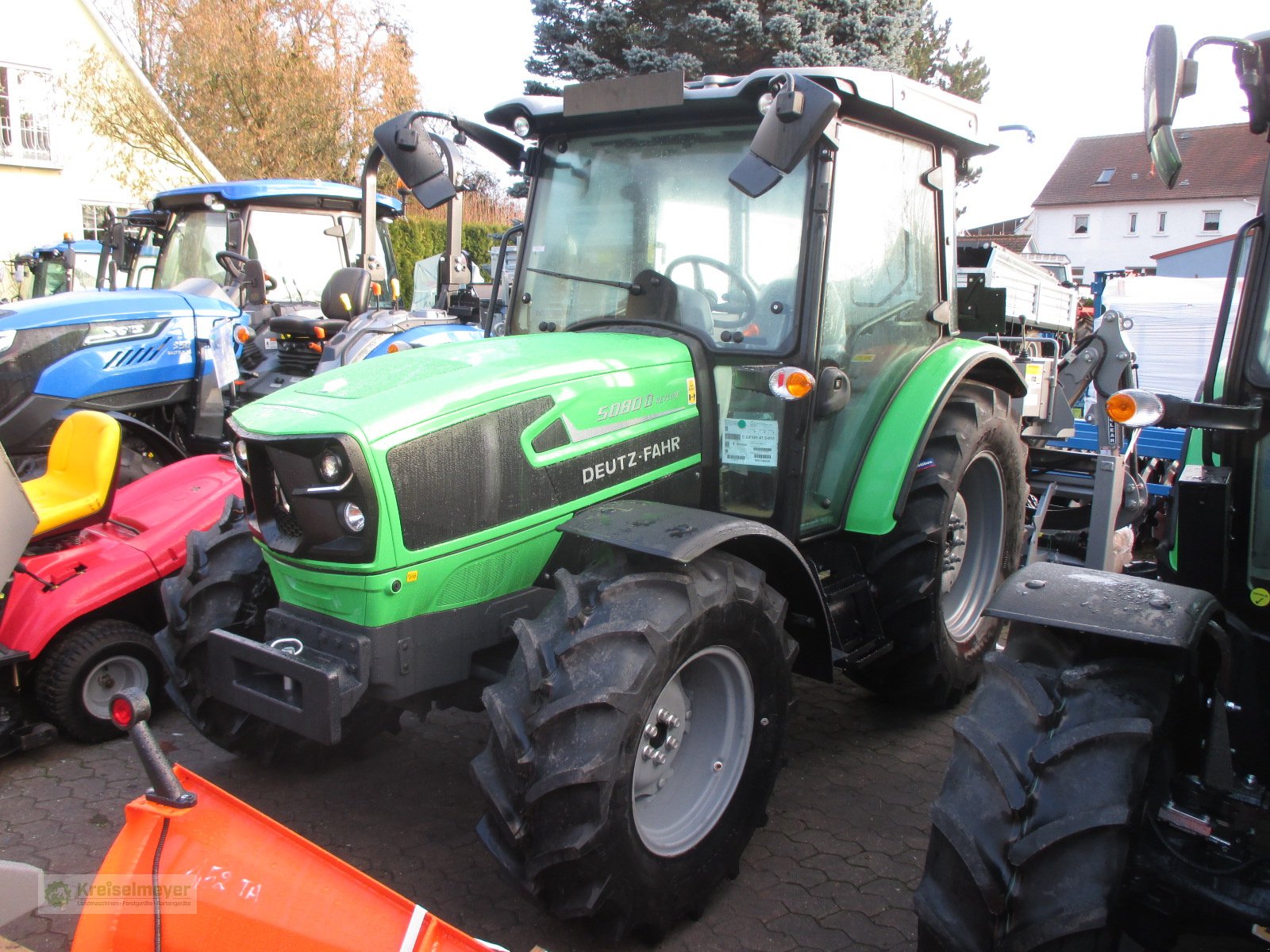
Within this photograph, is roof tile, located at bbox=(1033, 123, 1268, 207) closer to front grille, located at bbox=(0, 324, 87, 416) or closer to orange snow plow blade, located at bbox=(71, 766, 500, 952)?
front grille, located at bbox=(0, 324, 87, 416)

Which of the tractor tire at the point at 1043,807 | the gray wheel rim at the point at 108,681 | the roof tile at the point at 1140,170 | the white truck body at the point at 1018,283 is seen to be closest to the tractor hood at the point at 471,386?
the tractor tire at the point at 1043,807

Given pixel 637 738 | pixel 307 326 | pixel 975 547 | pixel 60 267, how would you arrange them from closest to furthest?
pixel 637 738 < pixel 975 547 < pixel 307 326 < pixel 60 267

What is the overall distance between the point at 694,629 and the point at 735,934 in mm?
913

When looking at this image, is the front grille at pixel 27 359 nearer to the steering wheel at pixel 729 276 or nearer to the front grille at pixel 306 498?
the front grille at pixel 306 498

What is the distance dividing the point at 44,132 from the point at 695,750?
76.4 feet

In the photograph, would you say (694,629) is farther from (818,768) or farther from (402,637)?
(818,768)

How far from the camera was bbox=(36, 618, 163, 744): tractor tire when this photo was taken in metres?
3.80

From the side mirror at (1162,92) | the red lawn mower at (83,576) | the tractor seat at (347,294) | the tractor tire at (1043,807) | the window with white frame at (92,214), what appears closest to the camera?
the tractor tire at (1043,807)

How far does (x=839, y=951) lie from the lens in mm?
2746

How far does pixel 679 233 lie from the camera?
3.46 meters

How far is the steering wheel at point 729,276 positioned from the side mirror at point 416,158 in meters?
0.88

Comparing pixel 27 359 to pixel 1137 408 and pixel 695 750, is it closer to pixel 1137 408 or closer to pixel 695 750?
pixel 695 750

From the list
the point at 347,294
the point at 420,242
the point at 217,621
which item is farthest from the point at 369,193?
the point at 420,242

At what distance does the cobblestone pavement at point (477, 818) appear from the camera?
9.29 ft
